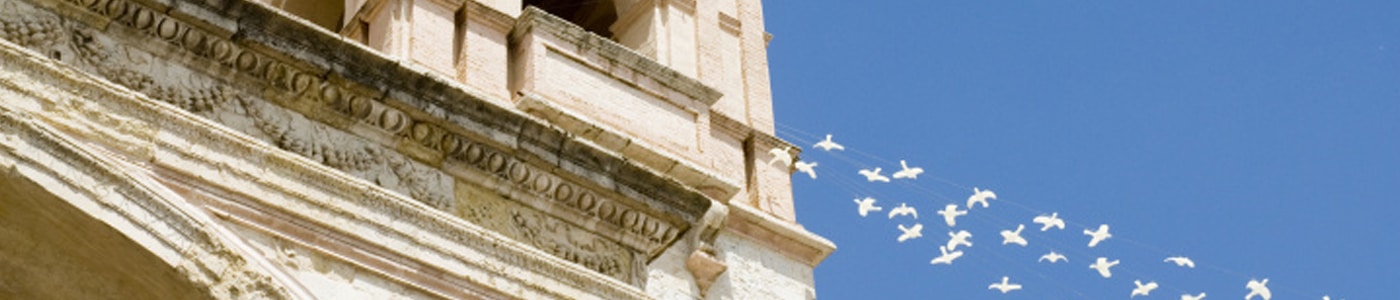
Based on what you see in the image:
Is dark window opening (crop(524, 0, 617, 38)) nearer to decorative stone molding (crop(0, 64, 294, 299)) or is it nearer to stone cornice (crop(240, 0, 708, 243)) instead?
stone cornice (crop(240, 0, 708, 243))

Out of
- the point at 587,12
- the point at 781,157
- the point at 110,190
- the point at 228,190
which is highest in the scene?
the point at 587,12

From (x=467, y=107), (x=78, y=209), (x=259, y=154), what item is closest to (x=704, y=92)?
(x=467, y=107)

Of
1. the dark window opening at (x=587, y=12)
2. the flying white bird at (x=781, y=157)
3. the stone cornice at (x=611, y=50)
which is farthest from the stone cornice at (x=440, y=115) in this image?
the dark window opening at (x=587, y=12)

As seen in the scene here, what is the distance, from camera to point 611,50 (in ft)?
42.2

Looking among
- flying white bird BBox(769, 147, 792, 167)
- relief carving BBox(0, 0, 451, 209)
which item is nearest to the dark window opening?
flying white bird BBox(769, 147, 792, 167)

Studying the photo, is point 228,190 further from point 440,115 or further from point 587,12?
point 587,12

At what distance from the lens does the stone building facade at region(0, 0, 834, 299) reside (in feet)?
31.2

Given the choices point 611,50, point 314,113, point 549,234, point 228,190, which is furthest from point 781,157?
point 228,190

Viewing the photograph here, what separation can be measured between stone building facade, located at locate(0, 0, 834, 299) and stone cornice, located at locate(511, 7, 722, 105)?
0.29 m

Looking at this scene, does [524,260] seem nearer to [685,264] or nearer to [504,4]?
[685,264]

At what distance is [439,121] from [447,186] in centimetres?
25

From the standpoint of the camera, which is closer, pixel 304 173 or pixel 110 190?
pixel 110 190

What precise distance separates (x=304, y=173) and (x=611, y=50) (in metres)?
2.95

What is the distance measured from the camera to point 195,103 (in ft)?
33.1
